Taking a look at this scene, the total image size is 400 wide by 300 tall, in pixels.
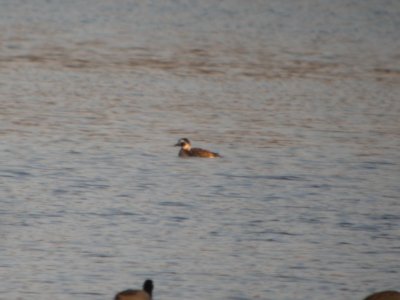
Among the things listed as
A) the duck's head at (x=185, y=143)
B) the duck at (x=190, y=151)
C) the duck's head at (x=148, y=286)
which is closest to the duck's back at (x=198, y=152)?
the duck at (x=190, y=151)

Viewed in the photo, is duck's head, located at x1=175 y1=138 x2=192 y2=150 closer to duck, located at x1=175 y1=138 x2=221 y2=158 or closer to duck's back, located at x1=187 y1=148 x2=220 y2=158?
duck, located at x1=175 y1=138 x2=221 y2=158

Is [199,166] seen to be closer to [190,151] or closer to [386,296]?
[190,151]

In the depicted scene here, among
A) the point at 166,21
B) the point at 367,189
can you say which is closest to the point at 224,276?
the point at 367,189

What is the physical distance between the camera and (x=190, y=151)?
19.4 metres

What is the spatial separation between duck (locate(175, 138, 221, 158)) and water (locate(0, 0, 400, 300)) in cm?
21

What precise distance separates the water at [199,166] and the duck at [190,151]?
208 mm

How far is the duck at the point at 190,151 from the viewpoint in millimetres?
19422

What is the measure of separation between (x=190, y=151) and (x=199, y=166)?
34cm

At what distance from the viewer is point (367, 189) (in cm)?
1747

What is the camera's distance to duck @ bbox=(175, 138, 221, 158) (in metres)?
19.4

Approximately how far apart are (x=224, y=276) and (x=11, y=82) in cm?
1574

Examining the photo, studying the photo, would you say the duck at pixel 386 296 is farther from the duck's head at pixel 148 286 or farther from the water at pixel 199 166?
the duck's head at pixel 148 286

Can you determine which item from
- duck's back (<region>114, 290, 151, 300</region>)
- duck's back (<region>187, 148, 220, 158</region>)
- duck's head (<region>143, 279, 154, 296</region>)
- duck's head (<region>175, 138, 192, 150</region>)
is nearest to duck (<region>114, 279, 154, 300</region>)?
duck's back (<region>114, 290, 151, 300</region>)

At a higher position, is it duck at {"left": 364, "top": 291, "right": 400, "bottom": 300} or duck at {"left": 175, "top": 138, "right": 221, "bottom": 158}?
duck at {"left": 175, "top": 138, "right": 221, "bottom": 158}
